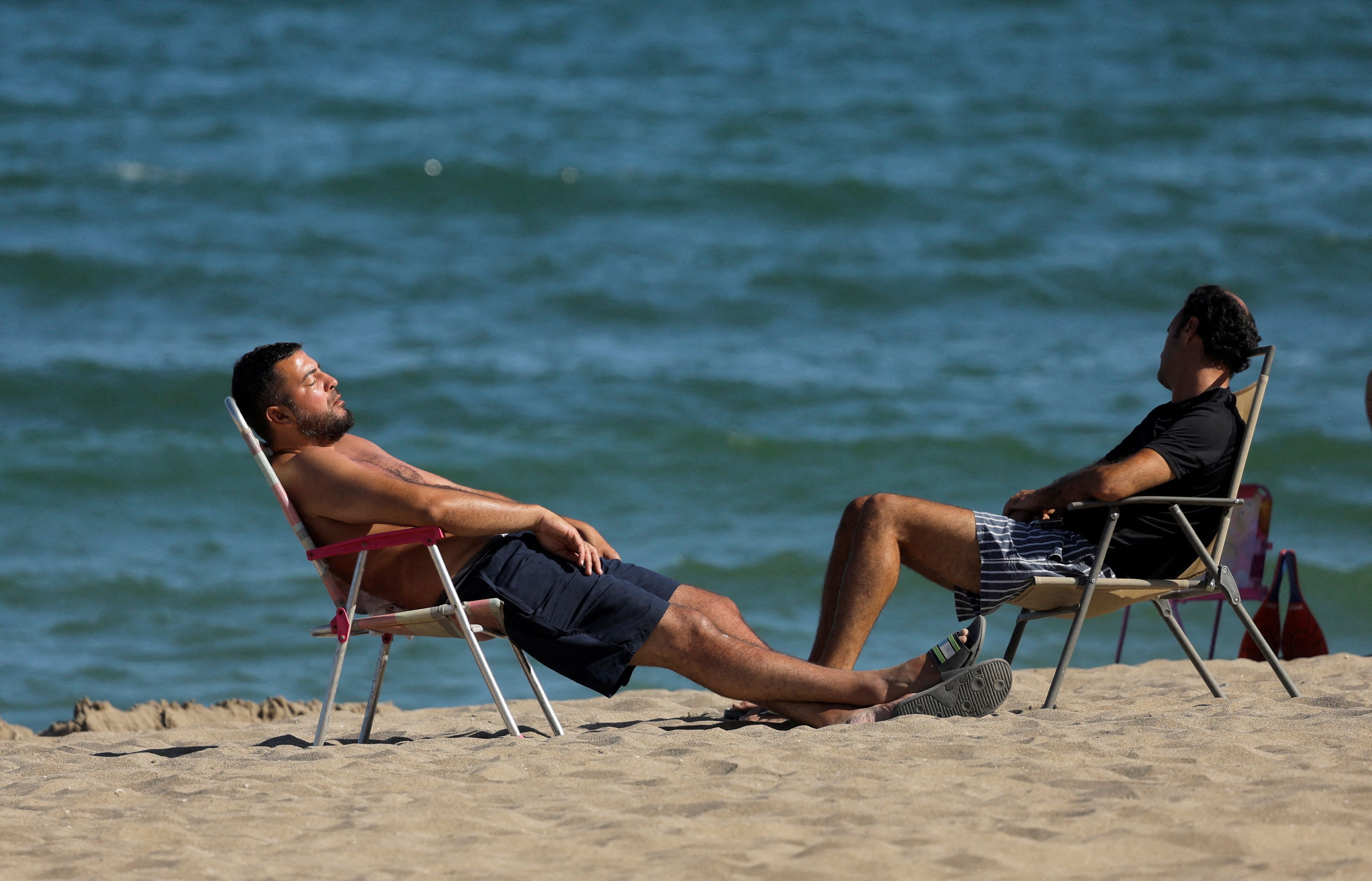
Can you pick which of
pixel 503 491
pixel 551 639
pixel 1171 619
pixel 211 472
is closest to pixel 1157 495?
pixel 1171 619

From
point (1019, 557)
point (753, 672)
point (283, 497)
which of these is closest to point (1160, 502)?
point (1019, 557)

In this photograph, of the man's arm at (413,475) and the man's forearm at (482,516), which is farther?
the man's arm at (413,475)

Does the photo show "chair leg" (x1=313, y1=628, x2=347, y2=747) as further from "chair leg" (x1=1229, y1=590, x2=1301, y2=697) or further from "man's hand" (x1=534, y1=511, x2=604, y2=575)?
"chair leg" (x1=1229, y1=590, x2=1301, y2=697)

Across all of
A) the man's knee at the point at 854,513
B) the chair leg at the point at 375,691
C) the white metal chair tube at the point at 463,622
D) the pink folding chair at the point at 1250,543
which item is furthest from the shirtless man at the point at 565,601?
the pink folding chair at the point at 1250,543

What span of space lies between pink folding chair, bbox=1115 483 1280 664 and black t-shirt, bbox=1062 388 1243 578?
1044mm

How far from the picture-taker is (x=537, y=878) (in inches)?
93.5

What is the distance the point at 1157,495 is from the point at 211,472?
740 centimetres

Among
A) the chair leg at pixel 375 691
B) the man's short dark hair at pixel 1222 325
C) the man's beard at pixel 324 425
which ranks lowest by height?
the chair leg at pixel 375 691

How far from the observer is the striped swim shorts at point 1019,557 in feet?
12.7

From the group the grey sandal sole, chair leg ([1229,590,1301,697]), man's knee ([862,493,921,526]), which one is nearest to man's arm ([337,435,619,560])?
man's knee ([862,493,921,526])

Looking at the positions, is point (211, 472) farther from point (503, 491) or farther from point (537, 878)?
point (537, 878)

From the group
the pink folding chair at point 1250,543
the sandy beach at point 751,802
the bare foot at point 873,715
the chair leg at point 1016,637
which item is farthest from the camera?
the pink folding chair at point 1250,543

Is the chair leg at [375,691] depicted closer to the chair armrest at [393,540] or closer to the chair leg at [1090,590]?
the chair armrest at [393,540]

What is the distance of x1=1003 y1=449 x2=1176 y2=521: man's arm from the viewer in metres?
3.80
